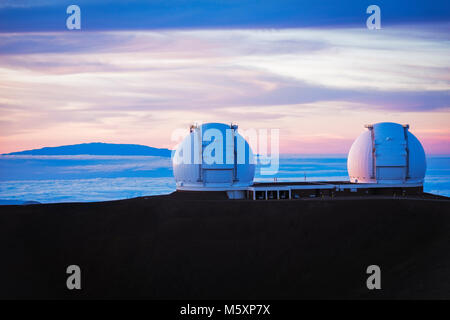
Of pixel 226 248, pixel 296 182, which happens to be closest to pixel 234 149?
pixel 296 182

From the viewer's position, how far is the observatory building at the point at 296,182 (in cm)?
3584

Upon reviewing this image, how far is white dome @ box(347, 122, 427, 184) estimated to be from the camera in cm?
3919

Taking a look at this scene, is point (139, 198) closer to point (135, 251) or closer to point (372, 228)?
point (135, 251)

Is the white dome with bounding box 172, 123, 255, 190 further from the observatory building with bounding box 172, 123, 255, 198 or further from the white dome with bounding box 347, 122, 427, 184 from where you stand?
the white dome with bounding box 347, 122, 427, 184

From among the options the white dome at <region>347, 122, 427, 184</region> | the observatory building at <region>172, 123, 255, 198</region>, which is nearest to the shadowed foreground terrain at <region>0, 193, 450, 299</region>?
the observatory building at <region>172, 123, 255, 198</region>

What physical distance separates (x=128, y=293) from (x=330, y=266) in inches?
413

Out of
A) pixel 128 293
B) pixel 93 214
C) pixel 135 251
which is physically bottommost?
pixel 128 293

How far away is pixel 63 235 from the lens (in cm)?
2873

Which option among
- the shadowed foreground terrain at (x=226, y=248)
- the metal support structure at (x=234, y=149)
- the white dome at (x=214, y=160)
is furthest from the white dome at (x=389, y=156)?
the metal support structure at (x=234, y=149)

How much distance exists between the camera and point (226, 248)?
28188 millimetres

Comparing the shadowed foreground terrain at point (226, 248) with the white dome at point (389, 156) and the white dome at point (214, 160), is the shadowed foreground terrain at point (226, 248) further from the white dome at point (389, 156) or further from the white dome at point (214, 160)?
the white dome at point (389, 156)

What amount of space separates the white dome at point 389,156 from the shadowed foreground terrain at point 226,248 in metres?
8.62

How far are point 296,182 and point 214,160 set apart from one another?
820cm
